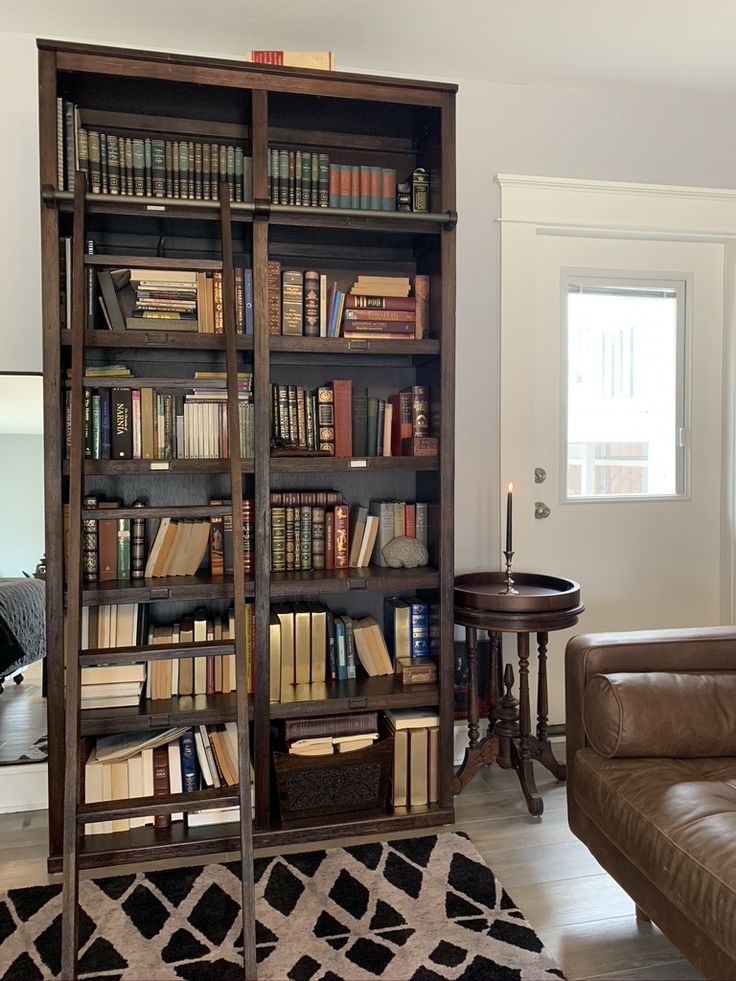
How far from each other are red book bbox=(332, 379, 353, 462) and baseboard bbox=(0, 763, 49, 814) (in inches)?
59.7

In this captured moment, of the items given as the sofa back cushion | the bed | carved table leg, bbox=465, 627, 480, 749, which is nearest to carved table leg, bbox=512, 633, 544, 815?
carved table leg, bbox=465, 627, 480, 749

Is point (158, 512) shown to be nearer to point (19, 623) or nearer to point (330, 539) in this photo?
point (330, 539)

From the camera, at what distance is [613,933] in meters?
1.88

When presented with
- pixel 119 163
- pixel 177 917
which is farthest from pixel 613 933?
pixel 119 163

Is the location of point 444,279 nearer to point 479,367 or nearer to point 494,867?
point 479,367

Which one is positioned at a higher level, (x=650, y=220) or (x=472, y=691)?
(x=650, y=220)

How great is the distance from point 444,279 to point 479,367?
58cm

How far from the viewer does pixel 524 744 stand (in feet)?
8.54

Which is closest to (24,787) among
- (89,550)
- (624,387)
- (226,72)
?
(89,550)

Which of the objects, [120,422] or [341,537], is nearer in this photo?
[120,422]

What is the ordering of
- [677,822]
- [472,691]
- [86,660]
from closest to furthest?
[677,822] < [86,660] < [472,691]

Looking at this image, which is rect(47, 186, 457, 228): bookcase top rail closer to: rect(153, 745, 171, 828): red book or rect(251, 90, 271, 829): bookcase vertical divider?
rect(251, 90, 271, 829): bookcase vertical divider

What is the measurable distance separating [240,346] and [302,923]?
64.1 inches

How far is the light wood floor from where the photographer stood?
5.84ft
